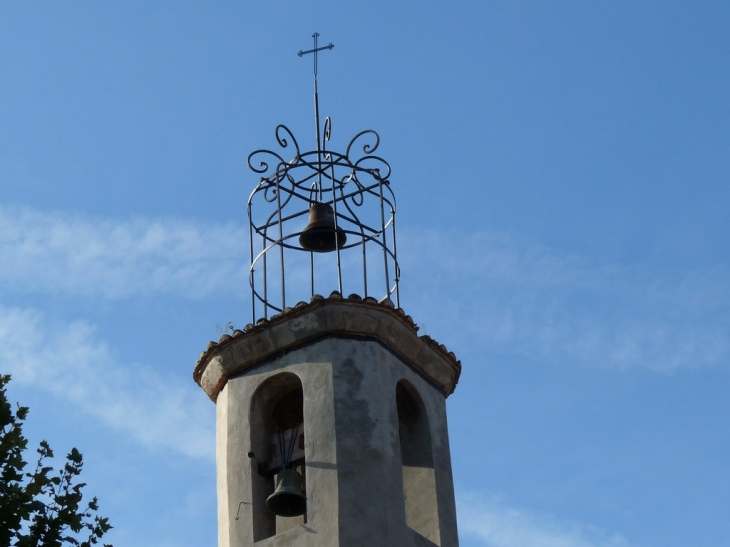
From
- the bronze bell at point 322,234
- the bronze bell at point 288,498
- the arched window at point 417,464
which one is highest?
the bronze bell at point 322,234

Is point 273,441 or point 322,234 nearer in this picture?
point 273,441

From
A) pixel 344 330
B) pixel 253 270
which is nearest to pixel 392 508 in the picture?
pixel 344 330

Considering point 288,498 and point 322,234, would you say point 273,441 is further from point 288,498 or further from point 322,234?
point 322,234

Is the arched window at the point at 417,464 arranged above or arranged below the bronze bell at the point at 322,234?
below

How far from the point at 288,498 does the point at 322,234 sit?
3578mm

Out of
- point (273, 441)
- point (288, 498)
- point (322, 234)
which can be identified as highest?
point (322, 234)

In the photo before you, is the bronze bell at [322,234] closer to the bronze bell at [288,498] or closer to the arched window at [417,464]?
the arched window at [417,464]

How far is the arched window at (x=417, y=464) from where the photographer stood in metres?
17.8

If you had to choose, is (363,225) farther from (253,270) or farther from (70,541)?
(70,541)

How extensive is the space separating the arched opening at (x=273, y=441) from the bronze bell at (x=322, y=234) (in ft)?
6.36

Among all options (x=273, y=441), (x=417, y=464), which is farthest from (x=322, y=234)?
(x=417, y=464)

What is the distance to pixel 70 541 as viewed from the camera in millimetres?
13594

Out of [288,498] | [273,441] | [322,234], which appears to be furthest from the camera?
[322,234]

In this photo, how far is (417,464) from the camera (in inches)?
717
